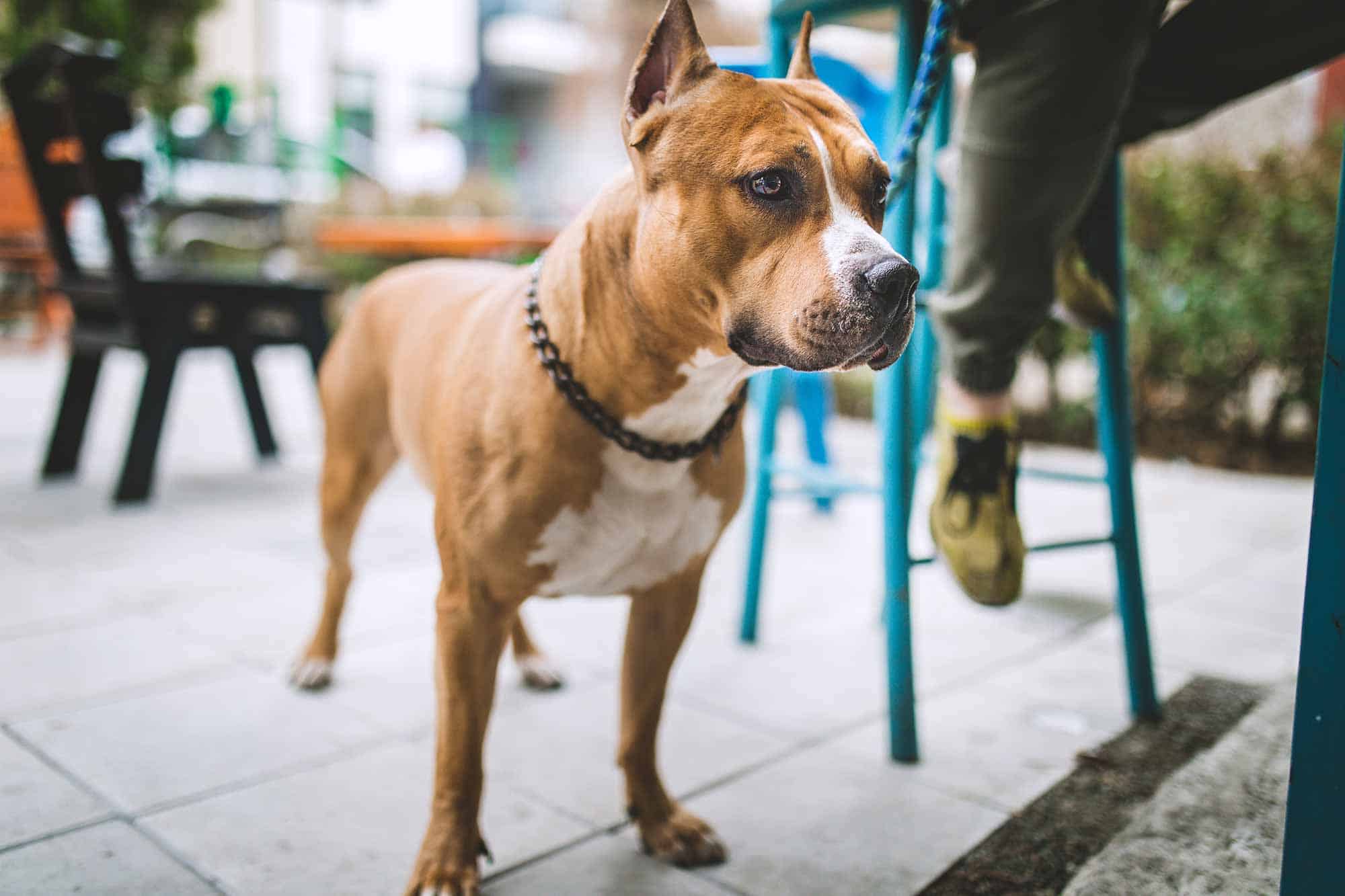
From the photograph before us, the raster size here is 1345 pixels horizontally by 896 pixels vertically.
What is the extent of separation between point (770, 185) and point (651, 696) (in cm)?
86

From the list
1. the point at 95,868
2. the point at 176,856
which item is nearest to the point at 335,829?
the point at 176,856

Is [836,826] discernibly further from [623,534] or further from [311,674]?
[311,674]

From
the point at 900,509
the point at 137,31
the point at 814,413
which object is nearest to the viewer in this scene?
the point at 900,509

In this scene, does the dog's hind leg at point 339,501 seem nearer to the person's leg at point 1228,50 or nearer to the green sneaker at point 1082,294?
the green sneaker at point 1082,294

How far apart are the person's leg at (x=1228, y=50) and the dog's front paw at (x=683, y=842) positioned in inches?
57.0

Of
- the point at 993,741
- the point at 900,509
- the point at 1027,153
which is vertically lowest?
the point at 993,741

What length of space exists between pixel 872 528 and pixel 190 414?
12.5 feet

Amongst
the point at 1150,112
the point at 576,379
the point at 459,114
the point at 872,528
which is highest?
the point at 459,114

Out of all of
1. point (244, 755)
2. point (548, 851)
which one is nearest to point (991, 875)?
point (548, 851)

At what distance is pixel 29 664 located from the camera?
226 centimetres

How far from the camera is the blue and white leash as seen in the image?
165cm

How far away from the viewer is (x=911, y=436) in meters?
1.97

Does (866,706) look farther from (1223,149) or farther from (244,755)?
(1223,149)

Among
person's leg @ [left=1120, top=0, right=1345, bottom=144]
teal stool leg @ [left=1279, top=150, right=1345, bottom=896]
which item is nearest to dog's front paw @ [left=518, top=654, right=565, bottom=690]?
teal stool leg @ [left=1279, top=150, right=1345, bottom=896]
